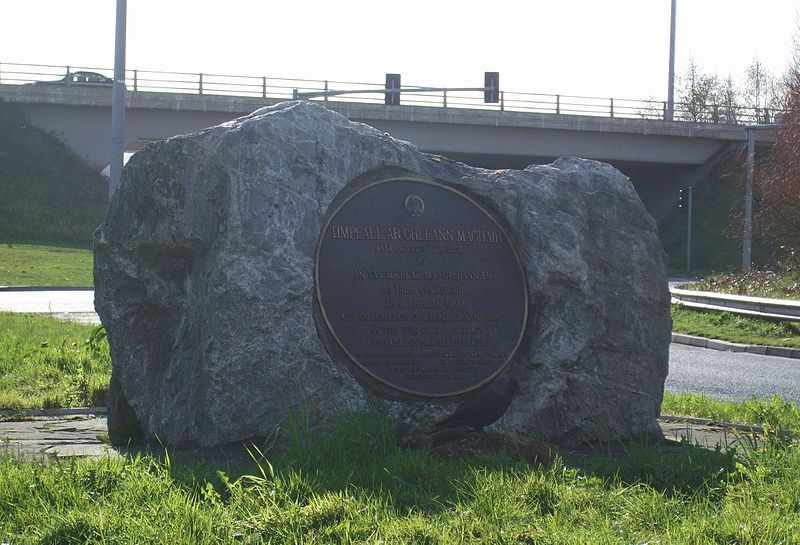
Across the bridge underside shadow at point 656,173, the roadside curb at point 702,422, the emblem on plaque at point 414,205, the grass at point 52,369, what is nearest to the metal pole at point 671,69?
the bridge underside shadow at point 656,173

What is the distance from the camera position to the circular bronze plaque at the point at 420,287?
632 cm

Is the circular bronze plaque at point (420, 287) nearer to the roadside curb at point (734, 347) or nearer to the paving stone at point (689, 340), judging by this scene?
the roadside curb at point (734, 347)

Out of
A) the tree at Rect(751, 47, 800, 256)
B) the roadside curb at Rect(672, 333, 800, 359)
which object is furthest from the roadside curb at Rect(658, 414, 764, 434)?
the tree at Rect(751, 47, 800, 256)

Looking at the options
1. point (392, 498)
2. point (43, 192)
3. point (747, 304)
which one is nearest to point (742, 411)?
point (392, 498)

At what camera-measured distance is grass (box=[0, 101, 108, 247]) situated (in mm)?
38906

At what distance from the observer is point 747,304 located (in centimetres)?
2027

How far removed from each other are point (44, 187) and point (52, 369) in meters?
33.1

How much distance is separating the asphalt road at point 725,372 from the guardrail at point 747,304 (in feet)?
7.33

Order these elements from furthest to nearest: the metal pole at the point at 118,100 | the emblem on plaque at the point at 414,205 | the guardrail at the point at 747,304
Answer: the guardrail at the point at 747,304 → the metal pole at the point at 118,100 → the emblem on plaque at the point at 414,205

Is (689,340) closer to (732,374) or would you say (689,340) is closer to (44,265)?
(732,374)

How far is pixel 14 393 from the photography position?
8328 mm

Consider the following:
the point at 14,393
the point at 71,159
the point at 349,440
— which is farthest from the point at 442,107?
the point at 349,440

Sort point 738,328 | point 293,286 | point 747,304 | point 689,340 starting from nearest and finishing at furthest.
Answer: point 293,286, point 689,340, point 738,328, point 747,304

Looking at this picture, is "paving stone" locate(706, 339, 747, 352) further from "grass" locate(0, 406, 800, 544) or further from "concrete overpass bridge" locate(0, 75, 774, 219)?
"concrete overpass bridge" locate(0, 75, 774, 219)
